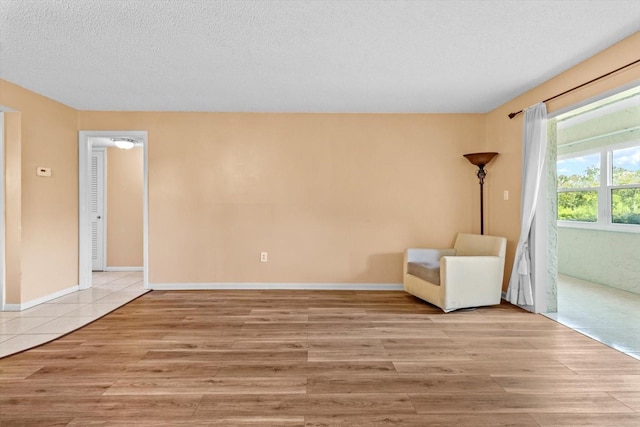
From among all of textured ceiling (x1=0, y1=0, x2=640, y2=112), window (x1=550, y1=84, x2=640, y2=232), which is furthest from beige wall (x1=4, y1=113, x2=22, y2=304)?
window (x1=550, y1=84, x2=640, y2=232)

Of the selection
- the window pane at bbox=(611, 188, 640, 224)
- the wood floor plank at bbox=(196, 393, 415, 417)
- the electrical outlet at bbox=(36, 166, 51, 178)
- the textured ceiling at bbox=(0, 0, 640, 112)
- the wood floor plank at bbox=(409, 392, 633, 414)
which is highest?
the textured ceiling at bbox=(0, 0, 640, 112)

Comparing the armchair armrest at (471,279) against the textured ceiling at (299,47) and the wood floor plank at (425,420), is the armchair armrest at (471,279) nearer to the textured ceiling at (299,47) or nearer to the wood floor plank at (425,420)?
the wood floor plank at (425,420)

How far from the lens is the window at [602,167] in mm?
4516

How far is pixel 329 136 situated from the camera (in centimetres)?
469

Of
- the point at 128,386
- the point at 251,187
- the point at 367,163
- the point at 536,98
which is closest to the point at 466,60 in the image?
the point at 536,98

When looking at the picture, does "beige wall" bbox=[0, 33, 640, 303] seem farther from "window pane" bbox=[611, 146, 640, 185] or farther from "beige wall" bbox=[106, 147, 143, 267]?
"window pane" bbox=[611, 146, 640, 185]

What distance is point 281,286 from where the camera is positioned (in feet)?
15.3

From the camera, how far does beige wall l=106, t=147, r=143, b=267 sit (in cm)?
616

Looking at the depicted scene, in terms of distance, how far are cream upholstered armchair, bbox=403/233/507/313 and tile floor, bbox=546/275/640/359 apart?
0.65 metres

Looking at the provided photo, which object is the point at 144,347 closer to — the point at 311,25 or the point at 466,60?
the point at 311,25

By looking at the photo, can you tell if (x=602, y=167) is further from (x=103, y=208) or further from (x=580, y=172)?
(x=103, y=208)

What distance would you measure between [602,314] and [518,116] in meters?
2.42

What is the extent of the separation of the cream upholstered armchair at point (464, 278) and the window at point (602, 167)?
2082mm

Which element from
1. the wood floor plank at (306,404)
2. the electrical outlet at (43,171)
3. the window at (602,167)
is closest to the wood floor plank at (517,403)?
the wood floor plank at (306,404)
